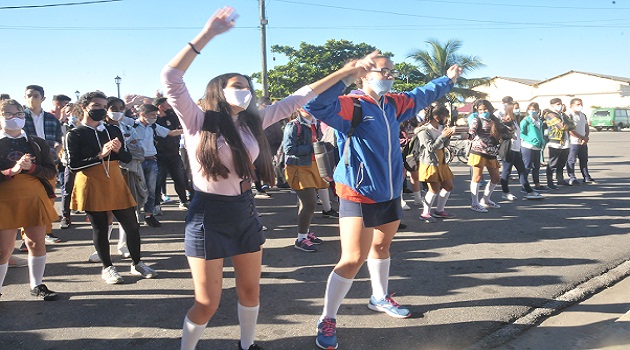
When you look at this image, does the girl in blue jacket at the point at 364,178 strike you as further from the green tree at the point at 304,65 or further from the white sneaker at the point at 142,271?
the green tree at the point at 304,65

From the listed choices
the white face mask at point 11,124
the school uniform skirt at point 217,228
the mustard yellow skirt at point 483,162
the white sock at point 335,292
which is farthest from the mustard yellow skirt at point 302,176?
the mustard yellow skirt at point 483,162

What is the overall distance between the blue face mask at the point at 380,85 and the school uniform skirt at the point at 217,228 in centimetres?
129

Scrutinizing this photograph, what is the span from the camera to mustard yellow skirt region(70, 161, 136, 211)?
4.26 metres

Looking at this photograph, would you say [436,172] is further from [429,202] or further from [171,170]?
[171,170]

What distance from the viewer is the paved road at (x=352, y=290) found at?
3.33 metres

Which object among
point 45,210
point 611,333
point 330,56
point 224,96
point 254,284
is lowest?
point 611,333

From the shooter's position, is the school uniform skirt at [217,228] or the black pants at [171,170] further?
the black pants at [171,170]

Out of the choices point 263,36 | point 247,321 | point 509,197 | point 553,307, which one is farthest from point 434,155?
point 263,36

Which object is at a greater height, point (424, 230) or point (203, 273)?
point (203, 273)

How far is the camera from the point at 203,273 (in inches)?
98.0

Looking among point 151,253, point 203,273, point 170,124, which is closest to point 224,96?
point 203,273

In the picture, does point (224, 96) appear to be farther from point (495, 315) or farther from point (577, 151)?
point (577, 151)

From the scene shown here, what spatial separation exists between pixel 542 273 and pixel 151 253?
4.43m

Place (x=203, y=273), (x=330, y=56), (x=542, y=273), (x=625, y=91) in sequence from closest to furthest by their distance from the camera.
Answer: (x=203, y=273)
(x=542, y=273)
(x=330, y=56)
(x=625, y=91)
